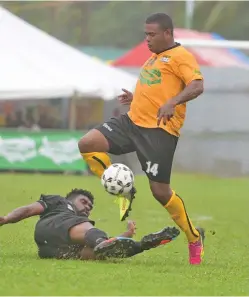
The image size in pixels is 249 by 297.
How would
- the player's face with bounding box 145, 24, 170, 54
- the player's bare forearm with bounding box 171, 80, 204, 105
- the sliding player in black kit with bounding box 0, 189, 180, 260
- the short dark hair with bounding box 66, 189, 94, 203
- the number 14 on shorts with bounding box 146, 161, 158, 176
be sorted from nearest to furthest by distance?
the sliding player in black kit with bounding box 0, 189, 180, 260 < the player's bare forearm with bounding box 171, 80, 204, 105 < the number 14 on shorts with bounding box 146, 161, 158, 176 < the player's face with bounding box 145, 24, 170, 54 < the short dark hair with bounding box 66, 189, 94, 203

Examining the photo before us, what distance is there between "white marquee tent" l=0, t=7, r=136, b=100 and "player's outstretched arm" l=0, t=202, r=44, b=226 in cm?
1533

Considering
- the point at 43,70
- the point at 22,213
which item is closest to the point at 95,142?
the point at 22,213

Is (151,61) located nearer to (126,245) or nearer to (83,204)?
(83,204)

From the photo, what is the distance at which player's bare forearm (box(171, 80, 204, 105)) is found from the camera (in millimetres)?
9422

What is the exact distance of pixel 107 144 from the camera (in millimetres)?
9898

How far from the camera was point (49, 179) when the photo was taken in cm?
2389

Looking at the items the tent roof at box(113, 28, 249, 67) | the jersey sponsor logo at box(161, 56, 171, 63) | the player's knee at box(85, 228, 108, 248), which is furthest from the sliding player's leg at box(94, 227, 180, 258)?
the tent roof at box(113, 28, 249, 67)

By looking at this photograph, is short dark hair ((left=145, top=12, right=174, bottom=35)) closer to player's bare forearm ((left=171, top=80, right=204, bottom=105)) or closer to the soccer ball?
player's bare forearm ((left=171, top=80, right=204, bottom=105))

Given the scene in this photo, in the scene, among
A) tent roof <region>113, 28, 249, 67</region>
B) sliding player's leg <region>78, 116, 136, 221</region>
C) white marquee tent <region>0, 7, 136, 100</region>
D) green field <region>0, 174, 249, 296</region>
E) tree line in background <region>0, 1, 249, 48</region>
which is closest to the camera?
green field <region>0, 174, 249, 296</region>

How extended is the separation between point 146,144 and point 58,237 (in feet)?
3.91

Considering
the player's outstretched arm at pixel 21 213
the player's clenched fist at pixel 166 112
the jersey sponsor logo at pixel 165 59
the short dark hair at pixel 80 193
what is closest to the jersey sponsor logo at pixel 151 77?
the jersey sponsor logo at pixel 165 59

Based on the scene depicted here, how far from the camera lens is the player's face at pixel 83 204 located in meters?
9.95

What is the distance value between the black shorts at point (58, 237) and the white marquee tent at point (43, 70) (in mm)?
15443

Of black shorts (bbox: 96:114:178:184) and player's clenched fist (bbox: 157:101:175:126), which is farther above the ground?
player's clenched fist (bbox: 157:101:175:126)
